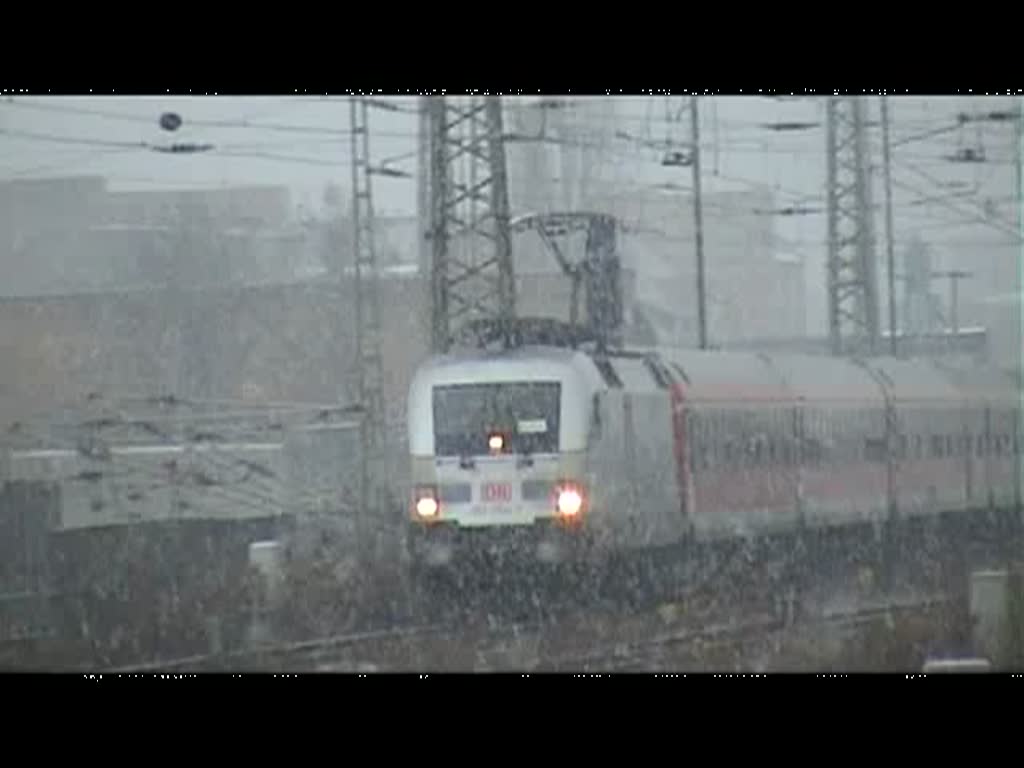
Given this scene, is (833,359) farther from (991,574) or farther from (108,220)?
(108,220)

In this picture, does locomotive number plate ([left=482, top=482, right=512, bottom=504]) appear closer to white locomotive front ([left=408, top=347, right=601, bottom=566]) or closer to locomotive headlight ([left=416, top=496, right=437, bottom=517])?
white locomotive front ([left=408, top=347, right=601, bottom=566])

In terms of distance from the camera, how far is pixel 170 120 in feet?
35.6

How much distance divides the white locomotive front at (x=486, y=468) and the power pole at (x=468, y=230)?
18 centimetres

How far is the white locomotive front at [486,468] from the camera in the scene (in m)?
10.9

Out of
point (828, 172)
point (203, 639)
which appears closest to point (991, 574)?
point (828, 172)

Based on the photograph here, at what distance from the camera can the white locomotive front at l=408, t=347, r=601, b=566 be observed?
35.8 ft

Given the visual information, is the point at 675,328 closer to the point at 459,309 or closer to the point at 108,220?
the point at 459,309

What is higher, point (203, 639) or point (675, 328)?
point (675, 328)

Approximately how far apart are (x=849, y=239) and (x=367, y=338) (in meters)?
1.82

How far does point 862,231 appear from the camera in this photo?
11008 millimetres

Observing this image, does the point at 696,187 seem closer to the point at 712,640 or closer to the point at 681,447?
the point at 681,447

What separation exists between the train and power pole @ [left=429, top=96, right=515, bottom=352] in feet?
0.56

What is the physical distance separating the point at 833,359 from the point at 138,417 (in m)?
2.60
